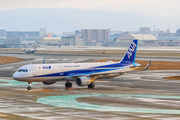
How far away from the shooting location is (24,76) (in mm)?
48000

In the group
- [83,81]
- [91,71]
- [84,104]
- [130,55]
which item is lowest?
[84,104]

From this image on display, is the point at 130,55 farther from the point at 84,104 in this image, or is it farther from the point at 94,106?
the point at 94,106

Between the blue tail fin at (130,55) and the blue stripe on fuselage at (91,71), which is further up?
the blue tail fin at (130,55)

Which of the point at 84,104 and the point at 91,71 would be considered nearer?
the point at 84,104

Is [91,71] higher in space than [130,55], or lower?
lower

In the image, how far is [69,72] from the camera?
169ft

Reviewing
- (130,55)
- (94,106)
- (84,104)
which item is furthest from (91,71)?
(94,106)

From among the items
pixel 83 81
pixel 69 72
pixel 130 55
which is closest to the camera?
pixel 83 81

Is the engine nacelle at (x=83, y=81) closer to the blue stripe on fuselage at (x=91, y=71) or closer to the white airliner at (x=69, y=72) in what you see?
the white airliner at (x=69, y=72)

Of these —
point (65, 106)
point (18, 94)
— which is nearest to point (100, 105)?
point (65, 106)

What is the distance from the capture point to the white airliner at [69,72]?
1912 inches

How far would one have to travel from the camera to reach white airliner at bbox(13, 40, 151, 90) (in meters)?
48.6

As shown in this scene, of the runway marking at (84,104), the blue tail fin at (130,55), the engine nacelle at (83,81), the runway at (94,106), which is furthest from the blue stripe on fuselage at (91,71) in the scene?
the runway marking at (84,104)

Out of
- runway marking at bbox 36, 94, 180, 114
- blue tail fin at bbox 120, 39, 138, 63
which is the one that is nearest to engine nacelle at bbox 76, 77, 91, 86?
runway marking at bbox 36, 94, 180, 114
